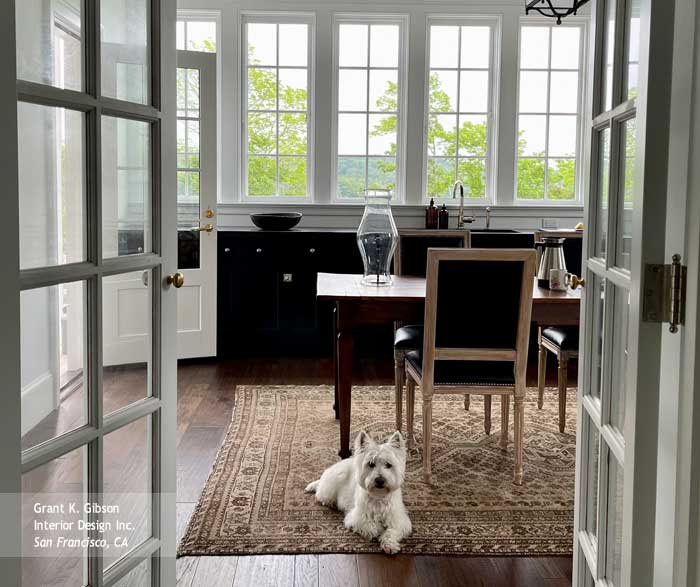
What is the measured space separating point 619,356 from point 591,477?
35 centimetres

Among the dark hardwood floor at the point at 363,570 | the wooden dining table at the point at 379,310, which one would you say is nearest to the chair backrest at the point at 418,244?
the wooden dining table at the point at 379,310

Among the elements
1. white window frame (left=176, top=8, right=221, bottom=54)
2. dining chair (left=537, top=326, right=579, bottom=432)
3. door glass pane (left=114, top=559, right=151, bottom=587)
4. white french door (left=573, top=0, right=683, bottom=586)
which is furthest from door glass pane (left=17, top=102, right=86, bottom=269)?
white window frame (left=176, top=8, right=221, bottom=54)

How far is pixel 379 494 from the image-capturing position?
2619 mm

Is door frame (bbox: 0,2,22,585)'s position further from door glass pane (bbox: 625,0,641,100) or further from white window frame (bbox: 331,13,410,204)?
white window frame (bbox: 331,13,410,204)

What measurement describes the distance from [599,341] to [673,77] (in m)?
0.64

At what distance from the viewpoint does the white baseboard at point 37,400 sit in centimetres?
135

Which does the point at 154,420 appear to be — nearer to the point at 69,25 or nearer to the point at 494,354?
the point at 69,25

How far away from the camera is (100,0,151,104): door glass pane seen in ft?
5.21

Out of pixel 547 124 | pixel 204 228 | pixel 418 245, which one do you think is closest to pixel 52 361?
pixel 418 245

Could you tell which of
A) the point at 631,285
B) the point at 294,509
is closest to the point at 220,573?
the point at 294,509

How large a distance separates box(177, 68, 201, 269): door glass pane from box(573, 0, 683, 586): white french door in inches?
157

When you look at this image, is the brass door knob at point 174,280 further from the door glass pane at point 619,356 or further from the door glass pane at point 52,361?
the door glass pane at point 619,356

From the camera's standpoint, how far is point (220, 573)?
2402 millimetres

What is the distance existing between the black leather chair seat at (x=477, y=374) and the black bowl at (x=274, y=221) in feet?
9.50
